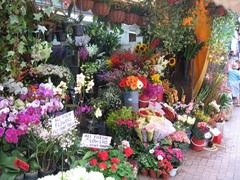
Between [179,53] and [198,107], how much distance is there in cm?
99

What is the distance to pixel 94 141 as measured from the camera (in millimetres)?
3498

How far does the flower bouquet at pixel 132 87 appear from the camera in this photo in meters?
4.77

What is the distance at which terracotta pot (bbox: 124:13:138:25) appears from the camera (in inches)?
202

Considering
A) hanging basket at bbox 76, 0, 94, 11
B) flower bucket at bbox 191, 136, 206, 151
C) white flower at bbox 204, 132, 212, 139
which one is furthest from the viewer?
flower bucket at bbox 191, 136, 206, 151

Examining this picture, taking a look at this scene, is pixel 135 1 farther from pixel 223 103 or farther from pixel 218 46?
pixel 223 103

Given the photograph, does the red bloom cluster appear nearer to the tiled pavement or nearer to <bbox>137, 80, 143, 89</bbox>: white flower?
<bbox>137, 80, 143, 89</bbox>: white flower

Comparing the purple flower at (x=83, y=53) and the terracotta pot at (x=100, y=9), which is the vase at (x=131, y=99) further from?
the terracotta pot at (x=100, y=9)

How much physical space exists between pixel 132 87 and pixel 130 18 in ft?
3.54

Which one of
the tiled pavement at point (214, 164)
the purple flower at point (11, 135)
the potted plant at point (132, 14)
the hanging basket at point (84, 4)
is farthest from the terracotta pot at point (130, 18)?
the purple flower at point (11, 135)

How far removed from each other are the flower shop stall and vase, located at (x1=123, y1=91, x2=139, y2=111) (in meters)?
0.01

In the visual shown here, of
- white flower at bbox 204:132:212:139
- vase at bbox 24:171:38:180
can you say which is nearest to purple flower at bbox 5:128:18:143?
vase at bbox 24:171:38:180

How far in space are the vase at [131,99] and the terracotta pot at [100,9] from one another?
1.11m

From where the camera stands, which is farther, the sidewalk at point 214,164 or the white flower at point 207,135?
the white flower at point 207,135

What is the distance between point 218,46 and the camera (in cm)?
617
